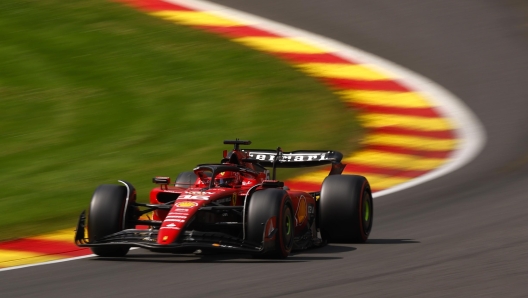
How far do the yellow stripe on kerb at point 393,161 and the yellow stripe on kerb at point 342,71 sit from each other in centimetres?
321

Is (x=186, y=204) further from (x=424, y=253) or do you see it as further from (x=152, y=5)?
(x=152, y=5)

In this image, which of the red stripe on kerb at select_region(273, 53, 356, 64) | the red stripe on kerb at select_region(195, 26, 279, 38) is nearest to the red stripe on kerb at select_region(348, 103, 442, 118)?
the red stripe on kerb at select_region(273, 53, 356, 64)

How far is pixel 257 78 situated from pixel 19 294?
895cm

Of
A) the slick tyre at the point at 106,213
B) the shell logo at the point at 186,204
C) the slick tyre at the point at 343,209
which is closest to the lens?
the shell logo at the point at 186,204

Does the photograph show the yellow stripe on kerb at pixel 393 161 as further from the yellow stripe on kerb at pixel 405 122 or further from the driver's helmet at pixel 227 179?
the driver's helmet at pixel 227 179

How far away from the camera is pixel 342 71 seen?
1554cm

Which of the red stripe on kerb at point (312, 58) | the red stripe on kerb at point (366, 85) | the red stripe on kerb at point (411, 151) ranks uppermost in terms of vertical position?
the red stripe on kerb at point (312, 58)

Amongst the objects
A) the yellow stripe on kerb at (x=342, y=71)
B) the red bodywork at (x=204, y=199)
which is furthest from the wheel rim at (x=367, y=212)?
the yellow stripe on kerb at (x=342, y=71)

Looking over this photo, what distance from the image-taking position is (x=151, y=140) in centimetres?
1257

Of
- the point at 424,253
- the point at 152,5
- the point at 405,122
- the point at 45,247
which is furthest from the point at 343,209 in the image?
the point at 152,5

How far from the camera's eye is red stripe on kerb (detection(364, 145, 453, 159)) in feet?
40.3

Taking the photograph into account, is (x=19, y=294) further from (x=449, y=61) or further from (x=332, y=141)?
(x=449, y=61)

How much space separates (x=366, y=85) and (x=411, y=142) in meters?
2.45

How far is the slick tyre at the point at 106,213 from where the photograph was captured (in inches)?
303
